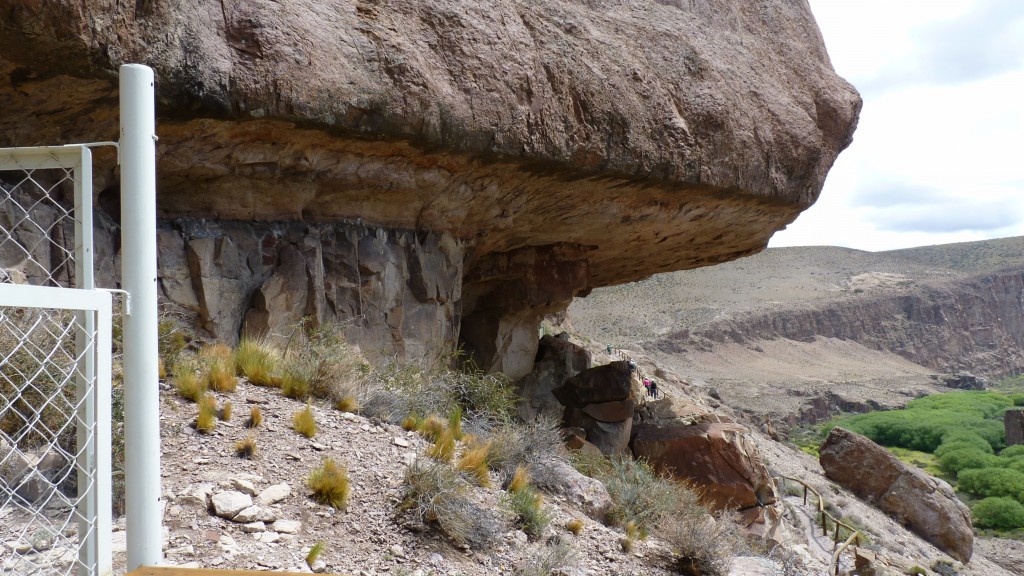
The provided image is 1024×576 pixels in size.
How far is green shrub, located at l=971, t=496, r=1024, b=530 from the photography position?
93.5 ft

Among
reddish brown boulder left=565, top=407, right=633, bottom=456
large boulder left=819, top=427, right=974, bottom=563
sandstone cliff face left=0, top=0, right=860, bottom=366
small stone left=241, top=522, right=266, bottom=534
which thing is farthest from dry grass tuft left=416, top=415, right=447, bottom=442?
large boulder left=819, top=427, right=974, bottom=563

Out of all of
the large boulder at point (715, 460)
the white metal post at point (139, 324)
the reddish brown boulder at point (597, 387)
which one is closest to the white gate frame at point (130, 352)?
the white metal post at point (139, 324)

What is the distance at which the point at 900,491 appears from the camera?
1898cm

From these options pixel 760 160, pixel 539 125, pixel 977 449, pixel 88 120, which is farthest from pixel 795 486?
pixel 977 449

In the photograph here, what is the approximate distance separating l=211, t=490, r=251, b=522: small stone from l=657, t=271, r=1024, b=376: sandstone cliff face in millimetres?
54246

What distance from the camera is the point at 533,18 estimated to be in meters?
9.77

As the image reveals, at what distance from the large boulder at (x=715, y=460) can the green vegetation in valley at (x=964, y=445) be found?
19939mm

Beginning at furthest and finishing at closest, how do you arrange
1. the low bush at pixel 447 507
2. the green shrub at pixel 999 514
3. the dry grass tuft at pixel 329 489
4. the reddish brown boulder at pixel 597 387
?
the green shrub at pixel 999 514, the reddish brown boulder at pixel 597 387, the low bush at pixel 447 507, the dry grass tuft at pixel 329 489

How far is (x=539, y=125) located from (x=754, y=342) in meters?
50.2

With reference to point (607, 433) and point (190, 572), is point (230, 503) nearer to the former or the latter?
point (190, 572)

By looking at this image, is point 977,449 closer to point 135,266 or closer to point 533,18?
point 533,18

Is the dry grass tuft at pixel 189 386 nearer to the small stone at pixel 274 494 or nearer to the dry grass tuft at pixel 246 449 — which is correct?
the dry grass tuft at pixel 246 449

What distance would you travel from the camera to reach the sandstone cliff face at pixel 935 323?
205ft

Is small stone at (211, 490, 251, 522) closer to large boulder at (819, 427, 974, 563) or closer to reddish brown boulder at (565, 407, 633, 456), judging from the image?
reddish brown boulder at (565, 407, 633, 456)
